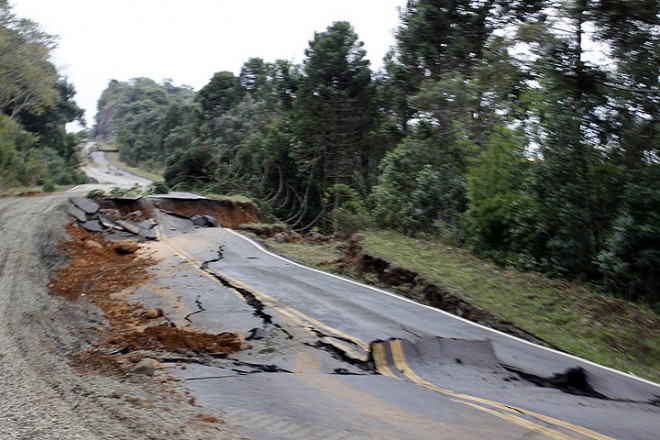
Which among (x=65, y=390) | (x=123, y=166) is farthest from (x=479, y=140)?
(x=123, y=166)

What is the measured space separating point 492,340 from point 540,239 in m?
7.16

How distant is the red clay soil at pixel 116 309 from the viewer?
594 cm

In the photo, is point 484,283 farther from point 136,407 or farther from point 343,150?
point 343,150

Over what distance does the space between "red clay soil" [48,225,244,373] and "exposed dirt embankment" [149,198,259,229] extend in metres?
7.71

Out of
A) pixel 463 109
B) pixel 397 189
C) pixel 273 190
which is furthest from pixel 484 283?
pixel 273 190

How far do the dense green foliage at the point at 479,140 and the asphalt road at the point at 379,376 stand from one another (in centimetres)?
551

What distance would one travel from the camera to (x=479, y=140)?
60.4 ft

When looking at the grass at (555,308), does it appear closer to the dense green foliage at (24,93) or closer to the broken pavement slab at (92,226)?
the broken pavement slab at (92,226)

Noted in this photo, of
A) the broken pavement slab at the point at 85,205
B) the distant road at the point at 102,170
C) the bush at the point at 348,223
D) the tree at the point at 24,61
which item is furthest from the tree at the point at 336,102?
the distant road at the point at 102,170

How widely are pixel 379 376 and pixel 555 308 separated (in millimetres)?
4869

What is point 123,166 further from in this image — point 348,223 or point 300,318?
point 300,318

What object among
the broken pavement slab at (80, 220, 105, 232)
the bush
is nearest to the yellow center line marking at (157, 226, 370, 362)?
the broken pavement slab at (80, 220, 105, 232)

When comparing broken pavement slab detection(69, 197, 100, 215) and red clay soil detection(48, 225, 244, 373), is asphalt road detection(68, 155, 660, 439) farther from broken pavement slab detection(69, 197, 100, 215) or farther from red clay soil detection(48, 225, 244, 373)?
broken pavement slab detection(69, 197, 100, 215)

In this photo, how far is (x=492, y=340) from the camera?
296 inches
